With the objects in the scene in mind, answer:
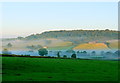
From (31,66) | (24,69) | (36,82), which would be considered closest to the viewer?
(36,82)

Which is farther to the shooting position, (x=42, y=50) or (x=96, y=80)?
(x=42, y=50)

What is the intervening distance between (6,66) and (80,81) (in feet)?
41.9

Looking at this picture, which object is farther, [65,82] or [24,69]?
[24,69]

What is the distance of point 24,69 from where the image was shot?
31.6 meters

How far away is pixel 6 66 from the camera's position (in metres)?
33.2

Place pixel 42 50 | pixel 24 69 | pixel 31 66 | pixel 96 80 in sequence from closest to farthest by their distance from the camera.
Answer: pixel 96 80
pixel 24 69
pixel 31 66
pixel 42 50

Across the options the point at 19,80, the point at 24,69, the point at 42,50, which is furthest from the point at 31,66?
the point at 42,50

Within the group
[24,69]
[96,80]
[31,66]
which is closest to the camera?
[96,80]

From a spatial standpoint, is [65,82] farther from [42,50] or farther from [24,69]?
[42,50]

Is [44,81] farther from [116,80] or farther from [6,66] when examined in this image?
[6,66]

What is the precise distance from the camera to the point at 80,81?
23.2 m

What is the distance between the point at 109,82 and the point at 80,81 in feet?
7.94

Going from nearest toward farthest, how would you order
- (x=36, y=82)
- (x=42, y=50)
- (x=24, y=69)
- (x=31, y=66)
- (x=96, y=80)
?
1. (x=36, y=82)
2. (x=96, y=80)
3. (x=24, y=69)
4. (x=31, y=66)
5. (x=42, y=50)

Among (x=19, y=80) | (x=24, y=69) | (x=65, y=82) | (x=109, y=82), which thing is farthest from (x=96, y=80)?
(x=24, y=69)
